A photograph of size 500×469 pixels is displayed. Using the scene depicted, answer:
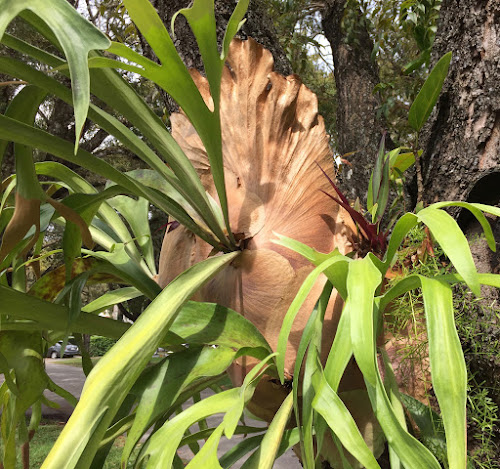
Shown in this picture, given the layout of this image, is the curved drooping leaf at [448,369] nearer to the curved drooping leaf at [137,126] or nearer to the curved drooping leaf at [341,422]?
the curved drooping leaf at [341,422]

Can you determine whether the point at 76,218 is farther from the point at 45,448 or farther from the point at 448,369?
the point at 45,448

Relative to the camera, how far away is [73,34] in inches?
14.8

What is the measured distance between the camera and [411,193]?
2.53 feet

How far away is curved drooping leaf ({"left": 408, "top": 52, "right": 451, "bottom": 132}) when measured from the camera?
1.96 ft

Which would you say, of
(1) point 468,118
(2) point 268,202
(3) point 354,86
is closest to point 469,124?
(1) point 468,118

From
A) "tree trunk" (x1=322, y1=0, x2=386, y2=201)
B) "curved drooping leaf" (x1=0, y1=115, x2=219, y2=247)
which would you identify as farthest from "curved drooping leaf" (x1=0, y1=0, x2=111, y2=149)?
"tree trunk" (x1=322, y1=0, x2=386, y2=201)

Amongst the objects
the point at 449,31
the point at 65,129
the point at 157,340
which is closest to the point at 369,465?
the point at 157,340

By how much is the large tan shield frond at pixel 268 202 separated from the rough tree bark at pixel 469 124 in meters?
0.18

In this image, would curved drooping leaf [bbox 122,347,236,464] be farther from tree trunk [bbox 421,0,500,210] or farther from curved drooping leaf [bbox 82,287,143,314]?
tree trunk [bbox 421,0,500,210]

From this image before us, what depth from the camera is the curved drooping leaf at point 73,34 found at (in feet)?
1.17

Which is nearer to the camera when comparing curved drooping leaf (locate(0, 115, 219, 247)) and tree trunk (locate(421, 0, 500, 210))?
curved drooping leaf (locate(0, 115, 219, 247))

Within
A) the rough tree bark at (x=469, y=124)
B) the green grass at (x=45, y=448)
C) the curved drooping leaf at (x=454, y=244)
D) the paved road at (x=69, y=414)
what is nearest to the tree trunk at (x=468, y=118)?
the rough tree bark at (x=469, y=124)

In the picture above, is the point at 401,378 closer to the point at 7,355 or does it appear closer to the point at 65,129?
the point at 7,355

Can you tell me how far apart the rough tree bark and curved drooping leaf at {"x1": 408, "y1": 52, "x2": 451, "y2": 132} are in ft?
0.24
